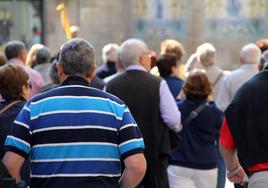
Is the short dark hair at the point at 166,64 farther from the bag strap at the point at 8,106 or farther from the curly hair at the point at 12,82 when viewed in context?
the bag strap at the point at 8,106

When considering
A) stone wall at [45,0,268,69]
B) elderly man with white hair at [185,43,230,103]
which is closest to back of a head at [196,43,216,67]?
elderly man with white hair at [185,43,230,103]

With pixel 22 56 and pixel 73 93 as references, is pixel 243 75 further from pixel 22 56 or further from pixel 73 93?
pixel 73 93

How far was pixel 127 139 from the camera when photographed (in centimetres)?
520

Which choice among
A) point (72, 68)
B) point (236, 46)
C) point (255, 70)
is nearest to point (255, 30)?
point (236, 46)

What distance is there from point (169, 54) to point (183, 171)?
177 cm

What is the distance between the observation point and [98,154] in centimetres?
513

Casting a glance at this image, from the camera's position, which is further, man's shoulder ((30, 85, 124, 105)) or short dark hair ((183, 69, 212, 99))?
short dark hair ((183, 69, 212, 99))

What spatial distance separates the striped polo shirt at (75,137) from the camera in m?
5.11

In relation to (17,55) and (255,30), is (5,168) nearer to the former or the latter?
(17,55)

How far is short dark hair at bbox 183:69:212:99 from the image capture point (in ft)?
28.9

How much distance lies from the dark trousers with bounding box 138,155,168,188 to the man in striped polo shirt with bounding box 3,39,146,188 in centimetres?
242

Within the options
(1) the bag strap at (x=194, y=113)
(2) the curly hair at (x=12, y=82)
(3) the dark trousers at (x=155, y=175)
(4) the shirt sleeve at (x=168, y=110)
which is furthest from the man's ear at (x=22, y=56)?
(2) the curly hair at (x=12, y=82)

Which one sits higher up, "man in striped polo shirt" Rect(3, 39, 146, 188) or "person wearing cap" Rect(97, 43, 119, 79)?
"man in striped polo shirt" Rect(3, 39, 146, 188)

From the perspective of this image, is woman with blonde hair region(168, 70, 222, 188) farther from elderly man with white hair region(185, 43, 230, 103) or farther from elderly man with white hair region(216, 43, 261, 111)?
elderly man with white hair region(185, 43, 230, 103)
